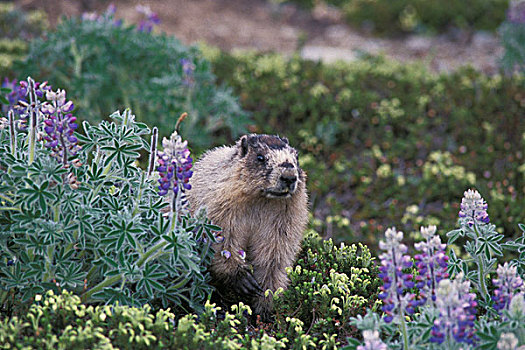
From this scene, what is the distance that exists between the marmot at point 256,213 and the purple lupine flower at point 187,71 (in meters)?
2.79

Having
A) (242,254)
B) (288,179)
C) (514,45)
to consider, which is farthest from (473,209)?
(514,45)

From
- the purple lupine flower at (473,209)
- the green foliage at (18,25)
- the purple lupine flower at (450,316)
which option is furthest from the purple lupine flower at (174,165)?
the green foliage at (18,25)

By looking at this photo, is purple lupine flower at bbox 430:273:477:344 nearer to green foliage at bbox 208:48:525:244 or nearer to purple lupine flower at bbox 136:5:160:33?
green foliage at bbox 208:48:525:244

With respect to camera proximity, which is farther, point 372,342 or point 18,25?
point 18,25

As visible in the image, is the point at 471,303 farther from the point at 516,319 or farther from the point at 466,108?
the point at 466,108

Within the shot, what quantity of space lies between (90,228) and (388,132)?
5.49m

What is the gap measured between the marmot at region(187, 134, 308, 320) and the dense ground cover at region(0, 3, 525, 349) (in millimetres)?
178

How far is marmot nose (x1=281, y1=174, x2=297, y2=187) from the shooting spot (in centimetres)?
372

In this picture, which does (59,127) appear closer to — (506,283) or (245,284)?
(245,284)

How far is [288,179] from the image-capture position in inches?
147

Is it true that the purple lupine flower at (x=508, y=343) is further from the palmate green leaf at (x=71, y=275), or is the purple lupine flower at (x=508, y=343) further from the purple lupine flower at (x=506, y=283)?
the palmate green leaf at (x=71, y=275)

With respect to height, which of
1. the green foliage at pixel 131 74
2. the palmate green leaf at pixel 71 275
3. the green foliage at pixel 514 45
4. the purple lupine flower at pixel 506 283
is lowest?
the palmate green leaf at pixel 71 275

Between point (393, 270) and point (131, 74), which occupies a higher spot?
point (131, 74)

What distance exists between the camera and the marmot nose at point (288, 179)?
12.2ft
